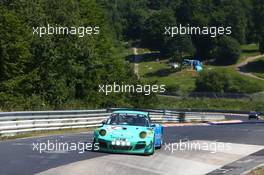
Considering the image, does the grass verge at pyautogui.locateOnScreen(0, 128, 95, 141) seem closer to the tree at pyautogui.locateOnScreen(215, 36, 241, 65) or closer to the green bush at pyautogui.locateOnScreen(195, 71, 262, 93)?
the green bush at pyautogui.locateOnScreen(195, 71, 262, 93)

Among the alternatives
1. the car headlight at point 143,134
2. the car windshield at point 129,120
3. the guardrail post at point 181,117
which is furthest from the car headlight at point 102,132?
the guardrail post at point 181,117

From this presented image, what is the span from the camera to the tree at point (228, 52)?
509 feet

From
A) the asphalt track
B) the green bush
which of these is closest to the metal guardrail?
the asphalt track

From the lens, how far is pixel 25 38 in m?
40.6

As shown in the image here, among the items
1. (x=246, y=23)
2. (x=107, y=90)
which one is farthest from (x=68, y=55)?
(x=246, y=23)

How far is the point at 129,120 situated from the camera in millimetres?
16500

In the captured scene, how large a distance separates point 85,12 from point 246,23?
5164 inches

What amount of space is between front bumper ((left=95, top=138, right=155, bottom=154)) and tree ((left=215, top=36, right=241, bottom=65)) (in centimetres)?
14058

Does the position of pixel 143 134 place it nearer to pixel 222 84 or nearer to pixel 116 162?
pixel 116 162

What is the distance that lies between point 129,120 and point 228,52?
140 metres

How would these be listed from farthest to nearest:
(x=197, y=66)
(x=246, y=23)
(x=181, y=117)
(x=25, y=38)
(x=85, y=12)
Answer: (x=246, y=23)
(x=197, y=66)
(x=85, y=12)
(x=181, y=117)
(x=25, y=38)

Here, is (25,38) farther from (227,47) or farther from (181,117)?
(227,47)

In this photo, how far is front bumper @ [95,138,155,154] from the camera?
49.7ft

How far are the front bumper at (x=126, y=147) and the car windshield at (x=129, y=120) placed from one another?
0.98 metres
